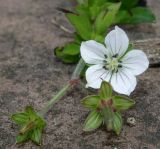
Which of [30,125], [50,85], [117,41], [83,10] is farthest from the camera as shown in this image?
[83,10]

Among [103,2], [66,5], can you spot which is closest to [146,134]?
[103,2]

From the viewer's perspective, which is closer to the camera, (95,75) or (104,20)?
(95,75)

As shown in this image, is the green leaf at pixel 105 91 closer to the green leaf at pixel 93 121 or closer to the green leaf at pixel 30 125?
the green leaf at pixel 93 121

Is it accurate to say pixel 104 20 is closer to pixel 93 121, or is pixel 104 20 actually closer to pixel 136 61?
pixel 136 61

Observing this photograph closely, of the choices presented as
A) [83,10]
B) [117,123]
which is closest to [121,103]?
[117,123]

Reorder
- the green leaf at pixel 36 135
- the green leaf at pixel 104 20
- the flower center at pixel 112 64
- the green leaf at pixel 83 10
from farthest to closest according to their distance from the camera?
the green leaf at pixel 83 10
the green leaf at pixel 104 20
the flower center at pixel 112 64
the green leaf at pixel 36 135

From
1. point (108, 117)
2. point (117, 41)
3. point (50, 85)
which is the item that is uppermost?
point (117, 41)

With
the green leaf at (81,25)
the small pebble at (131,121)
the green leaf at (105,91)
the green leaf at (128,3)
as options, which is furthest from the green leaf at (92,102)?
the green leaf at (128,3)
